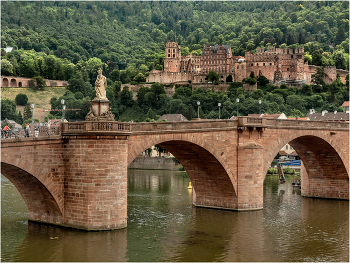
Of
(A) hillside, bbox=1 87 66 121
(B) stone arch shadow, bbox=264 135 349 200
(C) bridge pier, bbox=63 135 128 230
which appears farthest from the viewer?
(A) hillside, bbox=1 87 66 121

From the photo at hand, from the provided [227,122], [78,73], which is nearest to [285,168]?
[227,122]

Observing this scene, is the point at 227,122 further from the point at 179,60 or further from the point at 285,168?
the point at 179,60

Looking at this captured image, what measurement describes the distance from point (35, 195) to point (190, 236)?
9.68 m

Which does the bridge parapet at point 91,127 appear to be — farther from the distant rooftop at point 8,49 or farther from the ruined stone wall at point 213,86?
the distant rooftop at point 8,49

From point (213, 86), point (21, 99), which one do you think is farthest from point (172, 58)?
point (21, 99)

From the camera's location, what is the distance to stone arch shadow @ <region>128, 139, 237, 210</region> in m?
41.1

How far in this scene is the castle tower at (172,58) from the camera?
6905 inches

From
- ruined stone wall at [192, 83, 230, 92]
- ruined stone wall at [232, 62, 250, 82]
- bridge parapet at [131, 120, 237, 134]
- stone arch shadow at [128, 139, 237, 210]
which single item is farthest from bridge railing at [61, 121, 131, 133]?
ruined stone wall at [232, 62, 250, 82]

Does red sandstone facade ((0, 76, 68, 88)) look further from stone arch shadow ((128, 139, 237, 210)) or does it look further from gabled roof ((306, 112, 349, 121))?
stone arch shadow ((128, 139, 237, 210))

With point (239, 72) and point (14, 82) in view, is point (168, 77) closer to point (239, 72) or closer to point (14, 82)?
point (239, 72)

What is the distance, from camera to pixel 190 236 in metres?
34.7

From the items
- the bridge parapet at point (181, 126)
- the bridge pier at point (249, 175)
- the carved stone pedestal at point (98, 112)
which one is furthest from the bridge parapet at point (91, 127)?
the bridge pier at point (249, 175)

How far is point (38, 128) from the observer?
3281 cm

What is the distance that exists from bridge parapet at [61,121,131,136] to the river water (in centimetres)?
566
